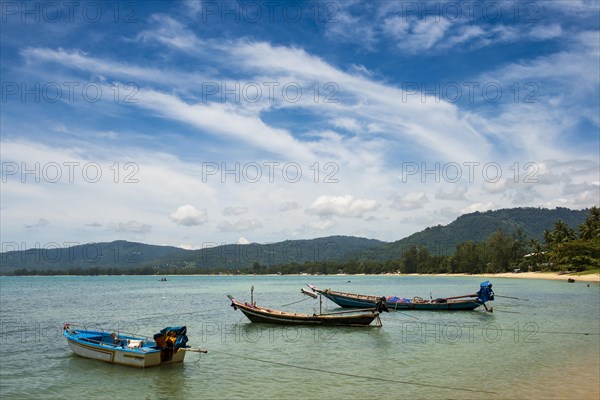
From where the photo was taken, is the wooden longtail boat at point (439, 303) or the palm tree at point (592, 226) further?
the palm tree at point (592, 226)

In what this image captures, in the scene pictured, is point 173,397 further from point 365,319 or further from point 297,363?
point 365,319

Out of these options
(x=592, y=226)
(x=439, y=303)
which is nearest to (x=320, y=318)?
(x=439, y=303)

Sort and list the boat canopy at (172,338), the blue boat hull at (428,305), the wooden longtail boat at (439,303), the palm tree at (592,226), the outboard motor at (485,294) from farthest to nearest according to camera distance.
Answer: the palm tree at (592,226)
the blue boat hull at (428,305)
the wooden longtail boat at (439,303)
the outboard motor at (485,294)
the boat canopy at (172,338)

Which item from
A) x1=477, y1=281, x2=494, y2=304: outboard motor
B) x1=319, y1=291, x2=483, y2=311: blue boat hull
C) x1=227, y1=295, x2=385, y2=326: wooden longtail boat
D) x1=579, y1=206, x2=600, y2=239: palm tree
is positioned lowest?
x1=319, y1=291, x2=483, y2=311: blue boat hull

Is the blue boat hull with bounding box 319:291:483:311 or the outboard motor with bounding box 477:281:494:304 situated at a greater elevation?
the outboard motor with bounding box 477:281:494:304

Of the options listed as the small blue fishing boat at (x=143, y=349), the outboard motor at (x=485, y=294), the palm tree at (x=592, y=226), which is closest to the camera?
the small blue fishing boat at (x=143, y=349)

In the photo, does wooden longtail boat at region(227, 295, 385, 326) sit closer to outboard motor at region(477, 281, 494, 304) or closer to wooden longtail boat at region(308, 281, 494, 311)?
wooden longtail boat at region(308, 281, 494, 311)

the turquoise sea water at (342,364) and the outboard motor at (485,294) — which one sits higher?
the outboard motor at (485,294)

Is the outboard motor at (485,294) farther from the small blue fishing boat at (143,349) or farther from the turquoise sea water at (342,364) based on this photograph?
the small blue fishing boat at (143,349)

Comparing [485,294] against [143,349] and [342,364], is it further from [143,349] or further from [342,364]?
[143,349]

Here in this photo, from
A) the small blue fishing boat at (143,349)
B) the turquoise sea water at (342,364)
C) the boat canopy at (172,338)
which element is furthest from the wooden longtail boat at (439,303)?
the boat canopy at (172,338)

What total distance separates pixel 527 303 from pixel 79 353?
1935 inches

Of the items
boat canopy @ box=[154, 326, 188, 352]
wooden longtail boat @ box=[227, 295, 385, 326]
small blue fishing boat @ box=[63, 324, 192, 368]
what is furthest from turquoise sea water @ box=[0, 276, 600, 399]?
boat canopy @ box=[154, 326, 188, 352]

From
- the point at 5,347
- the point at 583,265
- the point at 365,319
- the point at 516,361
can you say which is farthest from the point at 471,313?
the point at 583,265
